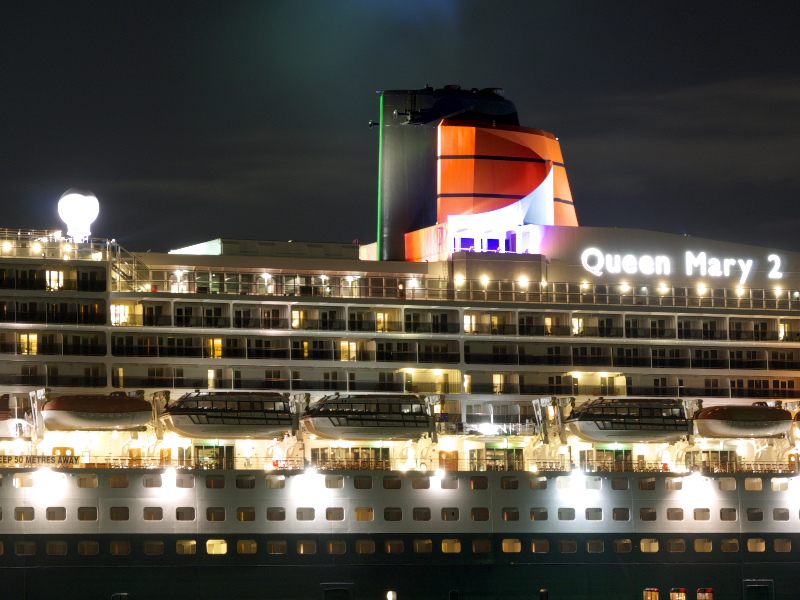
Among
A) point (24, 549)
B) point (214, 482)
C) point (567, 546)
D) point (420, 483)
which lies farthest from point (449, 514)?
point (24, 549)

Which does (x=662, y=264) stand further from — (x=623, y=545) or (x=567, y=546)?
(x=567, y=546)

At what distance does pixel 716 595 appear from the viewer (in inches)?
2395

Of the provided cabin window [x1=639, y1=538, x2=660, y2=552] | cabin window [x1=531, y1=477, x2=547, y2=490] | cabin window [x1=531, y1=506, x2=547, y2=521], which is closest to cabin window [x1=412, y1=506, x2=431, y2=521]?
cabin window [x1=531, y1=506, x2=547, y2=521]

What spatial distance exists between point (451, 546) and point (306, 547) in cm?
607

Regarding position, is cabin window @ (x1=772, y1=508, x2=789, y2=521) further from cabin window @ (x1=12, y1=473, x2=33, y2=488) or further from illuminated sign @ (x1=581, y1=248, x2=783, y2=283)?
cabin window @ (x1=12, y1=473, x2=33, y2=488)

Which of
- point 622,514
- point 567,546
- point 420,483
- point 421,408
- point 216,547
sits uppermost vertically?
point 421,408

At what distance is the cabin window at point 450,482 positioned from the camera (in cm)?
5947

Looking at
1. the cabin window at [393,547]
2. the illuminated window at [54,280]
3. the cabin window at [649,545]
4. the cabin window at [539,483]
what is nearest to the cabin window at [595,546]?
the cabin window at [649,545]

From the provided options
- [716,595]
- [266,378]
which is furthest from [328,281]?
[716,595]

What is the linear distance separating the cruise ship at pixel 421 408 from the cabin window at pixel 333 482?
3.2 inches

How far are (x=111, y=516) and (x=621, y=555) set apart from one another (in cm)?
2142

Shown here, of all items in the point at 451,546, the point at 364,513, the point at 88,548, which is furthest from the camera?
the point at 451,546

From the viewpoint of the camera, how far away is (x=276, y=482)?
5803cm

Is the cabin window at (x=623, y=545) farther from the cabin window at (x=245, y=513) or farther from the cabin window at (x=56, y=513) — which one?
the cabin window at (x=56, y=513)
